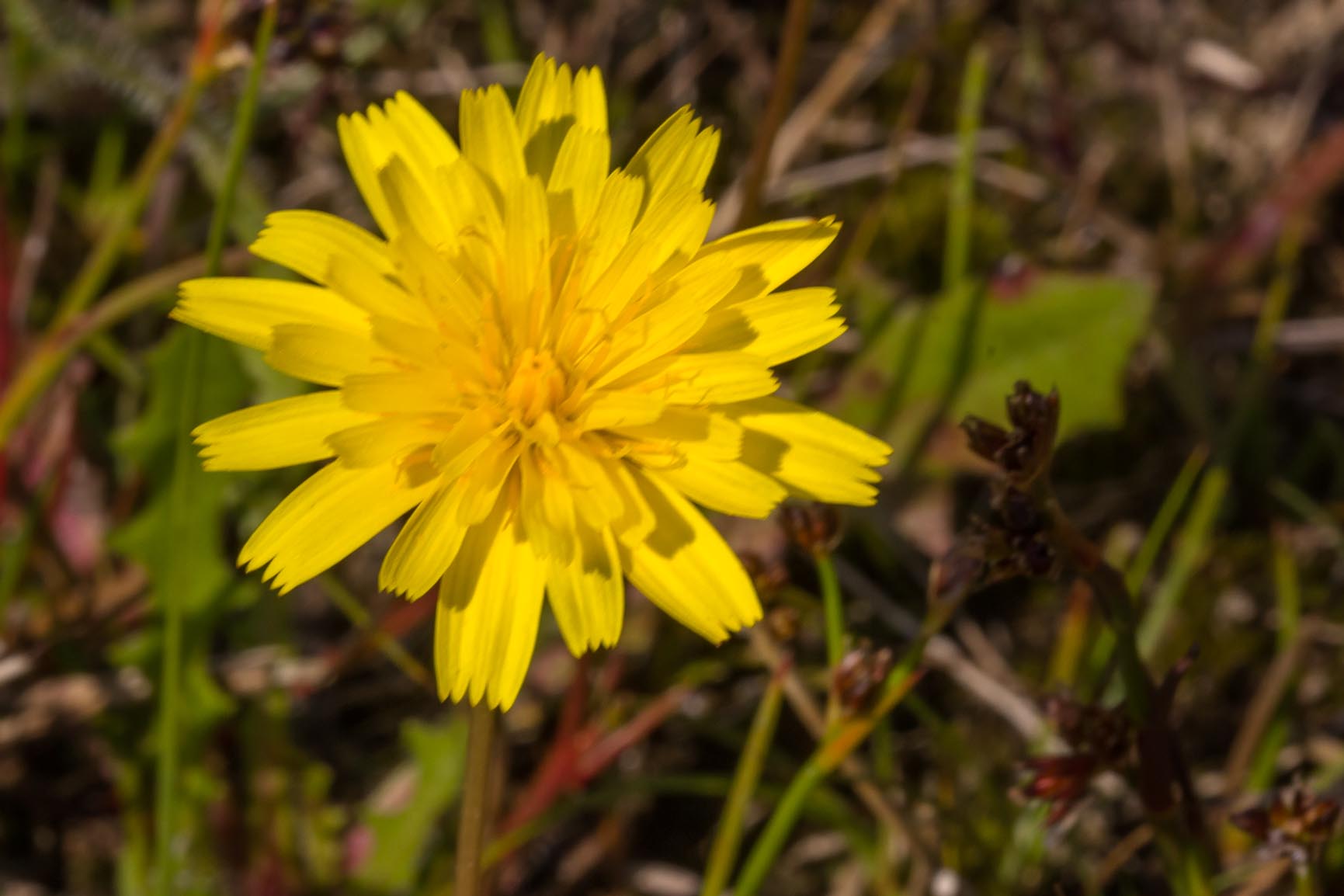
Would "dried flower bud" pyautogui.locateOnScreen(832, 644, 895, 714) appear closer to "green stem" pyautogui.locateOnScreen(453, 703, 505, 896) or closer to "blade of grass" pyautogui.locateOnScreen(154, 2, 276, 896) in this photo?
"green stem" pyautogui.locateOnScreen(453, 703, 505, 896)

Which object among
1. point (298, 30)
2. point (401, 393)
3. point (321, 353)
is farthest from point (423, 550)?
point (298, 30)

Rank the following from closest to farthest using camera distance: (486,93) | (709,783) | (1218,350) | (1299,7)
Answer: (486,93) → (709,783) → (1218,350) → (1299,7)

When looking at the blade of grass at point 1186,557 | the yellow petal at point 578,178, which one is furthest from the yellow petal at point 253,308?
the blade of grass at point 1186,557

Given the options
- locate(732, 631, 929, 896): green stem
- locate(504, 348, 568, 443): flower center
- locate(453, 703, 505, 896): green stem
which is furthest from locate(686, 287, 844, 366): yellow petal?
locate(453, 703, 505, 896): green stem

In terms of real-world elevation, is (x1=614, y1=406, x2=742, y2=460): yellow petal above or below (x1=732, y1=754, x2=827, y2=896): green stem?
above

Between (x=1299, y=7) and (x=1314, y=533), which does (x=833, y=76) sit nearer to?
(x=1299, y=7)

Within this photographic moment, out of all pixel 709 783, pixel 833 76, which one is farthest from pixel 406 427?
pixel 833 76

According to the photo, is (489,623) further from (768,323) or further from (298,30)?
(298,30)
